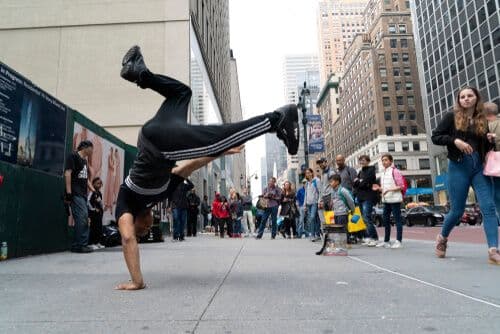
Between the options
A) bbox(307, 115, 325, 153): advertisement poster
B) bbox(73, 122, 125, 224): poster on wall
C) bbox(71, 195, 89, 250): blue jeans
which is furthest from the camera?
bbox(307, 115, 325, 153): advertisement poster

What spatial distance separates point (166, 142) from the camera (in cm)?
319

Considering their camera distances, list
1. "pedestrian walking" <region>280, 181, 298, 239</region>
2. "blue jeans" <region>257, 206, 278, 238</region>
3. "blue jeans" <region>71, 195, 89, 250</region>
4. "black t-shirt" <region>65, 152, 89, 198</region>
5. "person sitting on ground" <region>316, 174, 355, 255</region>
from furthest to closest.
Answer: "pedestrian walking" <region>280, 181, 298, 239</region>
"blue jeans" <region>257, 206, 278, 238</region>
"person sitting on ground" <region>316, 174, 355, 255</region>
"blue jeans" <region>71, 195, 89, 250</region>
"black t-shirt" <region>65, 152, 89, 198</region>

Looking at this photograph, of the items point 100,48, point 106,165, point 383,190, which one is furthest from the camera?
point 100,48

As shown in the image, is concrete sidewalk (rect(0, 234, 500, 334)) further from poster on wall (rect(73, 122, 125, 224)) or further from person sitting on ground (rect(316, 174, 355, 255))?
poster on wall (rect(73, 122, 125, 224))

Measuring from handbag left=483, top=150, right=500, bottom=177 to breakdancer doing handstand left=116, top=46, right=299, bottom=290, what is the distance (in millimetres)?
2619

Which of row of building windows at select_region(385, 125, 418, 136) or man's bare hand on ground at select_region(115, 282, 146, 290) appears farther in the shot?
row of building windows at select_region(385, 125, 418, 136)

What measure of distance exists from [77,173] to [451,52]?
53.1 m

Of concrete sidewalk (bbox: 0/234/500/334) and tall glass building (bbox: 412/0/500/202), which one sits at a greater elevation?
tall glass building (bbox: 412/0/500/202)

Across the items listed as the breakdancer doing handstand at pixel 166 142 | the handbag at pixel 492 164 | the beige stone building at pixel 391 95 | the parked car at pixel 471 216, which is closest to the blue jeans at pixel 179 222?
the breakdancer doing handstand at pixel 166 142

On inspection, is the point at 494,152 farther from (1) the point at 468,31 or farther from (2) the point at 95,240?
(1) the point at 468,31

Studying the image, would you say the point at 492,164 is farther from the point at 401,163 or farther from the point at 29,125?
the point at 401,163

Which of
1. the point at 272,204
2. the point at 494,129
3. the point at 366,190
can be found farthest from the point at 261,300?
the point at 272,204

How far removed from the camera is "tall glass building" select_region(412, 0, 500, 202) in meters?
40.3

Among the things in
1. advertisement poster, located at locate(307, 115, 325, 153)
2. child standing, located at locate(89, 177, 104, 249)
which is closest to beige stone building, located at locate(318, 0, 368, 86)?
advertisement poster, located at locate(307, 115, 325, 153)
